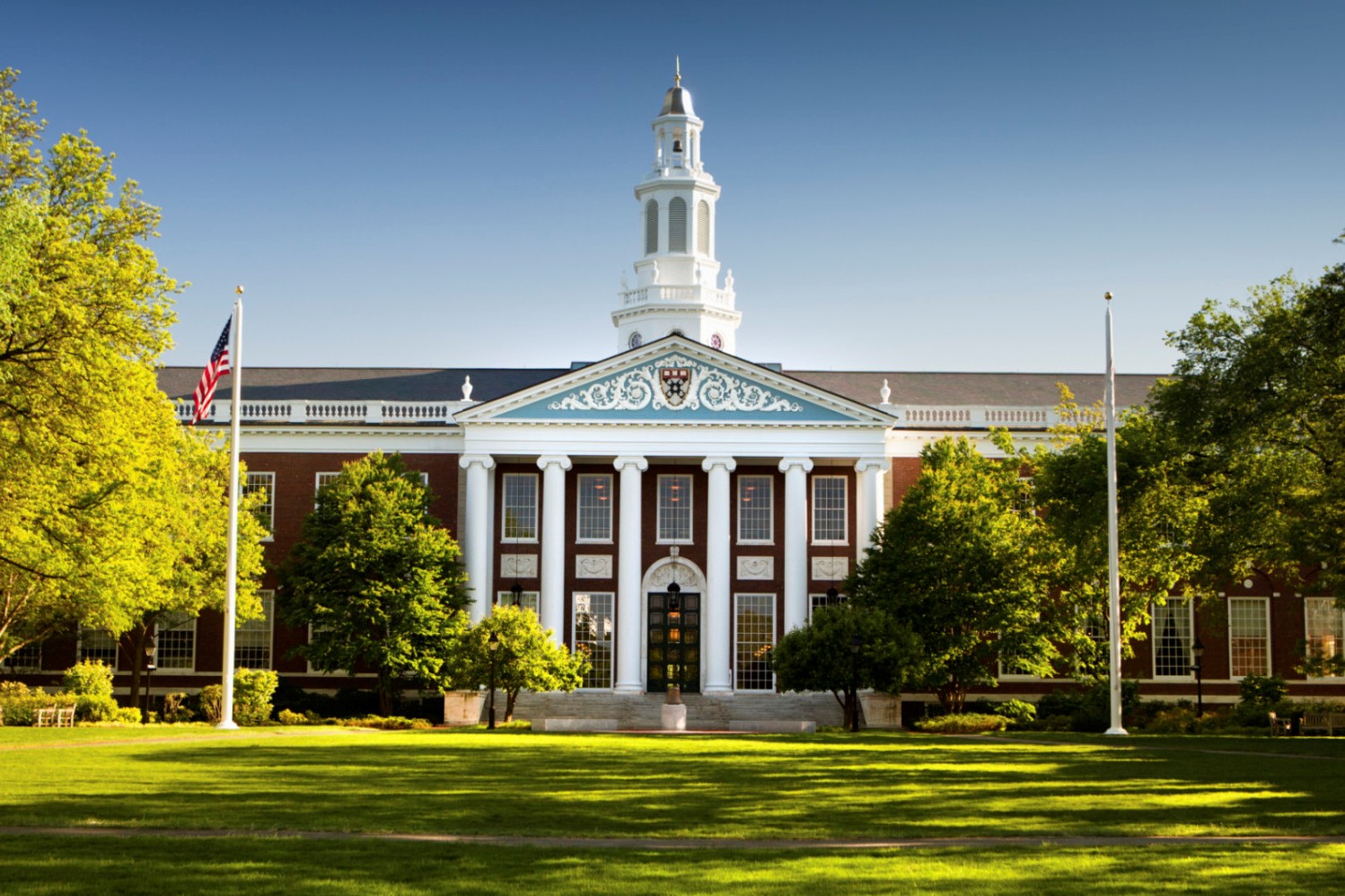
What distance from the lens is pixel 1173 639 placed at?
191ft

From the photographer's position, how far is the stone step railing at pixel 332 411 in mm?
58219

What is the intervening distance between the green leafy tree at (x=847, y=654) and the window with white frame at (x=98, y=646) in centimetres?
2522

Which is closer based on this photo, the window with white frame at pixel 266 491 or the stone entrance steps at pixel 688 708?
the stone entrance steps at pixel 688 708

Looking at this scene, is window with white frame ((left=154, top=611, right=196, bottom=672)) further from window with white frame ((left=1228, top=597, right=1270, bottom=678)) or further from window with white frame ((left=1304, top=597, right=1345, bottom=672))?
window with white frame ((left=1304, top=597, right=1345, bottom=672))

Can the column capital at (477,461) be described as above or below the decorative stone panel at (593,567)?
above

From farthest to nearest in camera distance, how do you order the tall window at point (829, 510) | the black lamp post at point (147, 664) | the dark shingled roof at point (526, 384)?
the dark shingled roof at point (526, 384)
the tall window at point (829, 510)
the black lamp post at point (147, 664)

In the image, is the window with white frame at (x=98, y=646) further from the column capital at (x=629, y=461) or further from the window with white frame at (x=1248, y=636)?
the window with white frame at (x=1248, y=636)

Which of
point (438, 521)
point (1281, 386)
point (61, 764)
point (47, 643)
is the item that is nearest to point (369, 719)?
point (438, 521)

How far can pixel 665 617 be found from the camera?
58.5m

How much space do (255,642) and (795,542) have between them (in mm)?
20136

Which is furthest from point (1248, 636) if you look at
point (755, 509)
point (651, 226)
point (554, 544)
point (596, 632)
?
point (651, 226)

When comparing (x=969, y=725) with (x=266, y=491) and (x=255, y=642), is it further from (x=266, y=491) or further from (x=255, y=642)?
(x=266, y=491)

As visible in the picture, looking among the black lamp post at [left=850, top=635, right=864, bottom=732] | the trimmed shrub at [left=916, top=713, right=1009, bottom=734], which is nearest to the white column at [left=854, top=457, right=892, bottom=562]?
the black lamp post at [left=850, top=635, right=864, bottom=732]

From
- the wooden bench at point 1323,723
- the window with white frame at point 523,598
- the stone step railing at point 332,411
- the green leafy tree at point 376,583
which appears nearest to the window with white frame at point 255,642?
the green leafy tree at point 376,583
